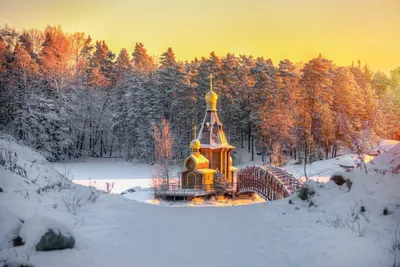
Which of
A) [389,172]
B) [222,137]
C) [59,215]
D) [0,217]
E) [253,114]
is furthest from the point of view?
[253,114]

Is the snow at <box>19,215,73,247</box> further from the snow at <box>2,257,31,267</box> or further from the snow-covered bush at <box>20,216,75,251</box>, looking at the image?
the snow at <box>2,257,31,267</box>

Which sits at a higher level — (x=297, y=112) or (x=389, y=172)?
(x=297, y=112)

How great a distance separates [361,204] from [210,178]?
20.8 m

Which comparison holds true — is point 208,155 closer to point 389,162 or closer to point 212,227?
point 389,162

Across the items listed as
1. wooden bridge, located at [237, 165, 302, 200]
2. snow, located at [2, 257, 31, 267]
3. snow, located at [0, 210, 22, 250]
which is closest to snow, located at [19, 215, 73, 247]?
snow, located at [0, 210, 22, 250]

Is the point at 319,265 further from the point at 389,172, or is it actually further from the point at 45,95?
the point at 45,95

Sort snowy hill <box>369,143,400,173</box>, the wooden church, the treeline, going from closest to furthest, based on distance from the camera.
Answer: snowy hill <box>369,143,400,173</box> → the wooden church → the treeline

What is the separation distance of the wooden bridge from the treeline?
667 centimetres

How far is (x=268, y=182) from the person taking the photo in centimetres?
2253

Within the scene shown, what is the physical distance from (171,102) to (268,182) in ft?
79.4

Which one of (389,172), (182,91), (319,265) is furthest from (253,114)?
(319,265)

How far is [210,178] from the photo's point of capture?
88.9ft

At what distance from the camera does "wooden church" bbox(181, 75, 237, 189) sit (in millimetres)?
26625

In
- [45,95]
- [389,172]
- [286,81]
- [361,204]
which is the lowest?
[361,204]
